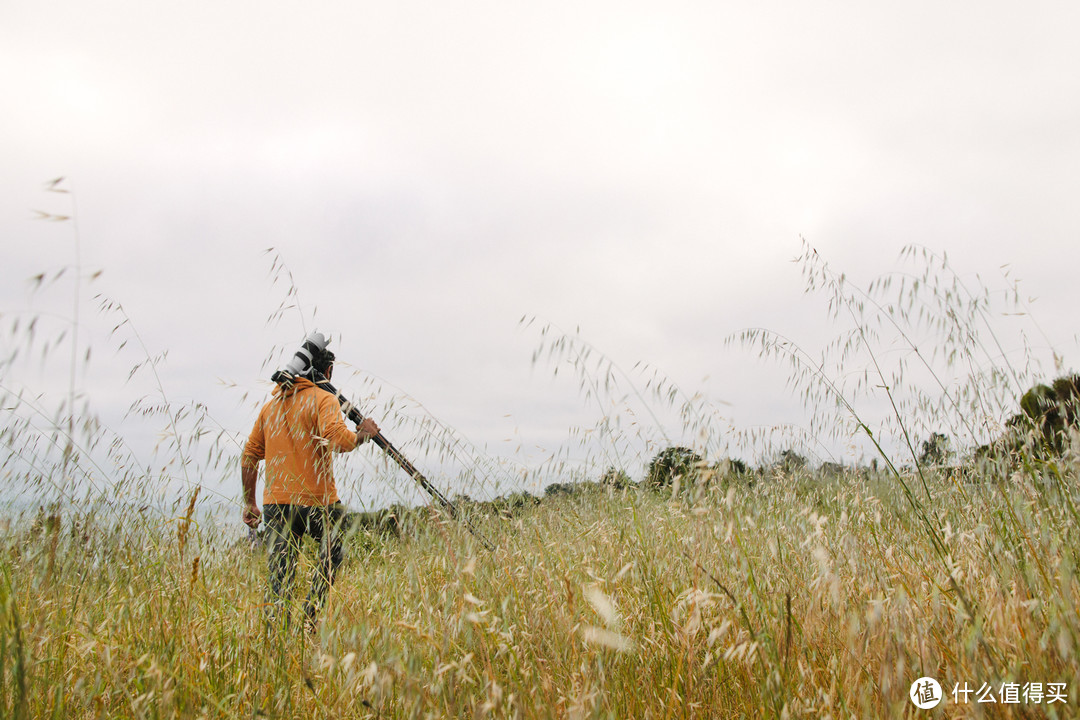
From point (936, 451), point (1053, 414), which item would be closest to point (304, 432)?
point (936, 451)

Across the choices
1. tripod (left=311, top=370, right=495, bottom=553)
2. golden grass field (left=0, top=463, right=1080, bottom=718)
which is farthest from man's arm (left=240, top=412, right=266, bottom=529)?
golden grass field (left=0, top=463, right=1080, bottom=718)

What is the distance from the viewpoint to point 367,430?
3291 mm

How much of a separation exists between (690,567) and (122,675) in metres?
1.95

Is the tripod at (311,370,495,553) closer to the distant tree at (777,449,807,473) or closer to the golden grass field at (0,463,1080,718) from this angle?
the golden grass field at (0,463,1080,718)

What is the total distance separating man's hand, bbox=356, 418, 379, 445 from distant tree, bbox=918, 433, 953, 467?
3171 mm

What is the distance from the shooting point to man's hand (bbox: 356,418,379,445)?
326cm

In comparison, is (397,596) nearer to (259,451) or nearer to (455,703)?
(455,703)

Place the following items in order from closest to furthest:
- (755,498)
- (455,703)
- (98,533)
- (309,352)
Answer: (455,703), (98,533), (755,498), (309,352)

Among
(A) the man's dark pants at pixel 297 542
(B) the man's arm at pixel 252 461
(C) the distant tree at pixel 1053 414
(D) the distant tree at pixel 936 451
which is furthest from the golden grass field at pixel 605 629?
(B) the man's arm at pixel 252 461

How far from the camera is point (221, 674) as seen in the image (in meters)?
1.81

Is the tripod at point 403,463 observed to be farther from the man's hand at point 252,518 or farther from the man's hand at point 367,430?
the man's hand at point 252,518

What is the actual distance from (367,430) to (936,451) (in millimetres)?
3395

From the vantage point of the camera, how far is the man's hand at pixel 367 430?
3.26 metres

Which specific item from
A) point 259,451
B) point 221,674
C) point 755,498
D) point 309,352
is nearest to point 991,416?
point 755,498
